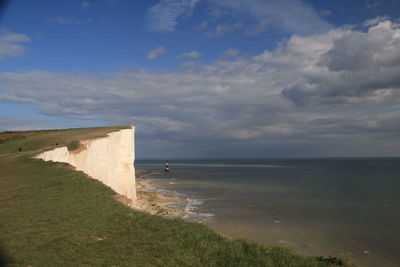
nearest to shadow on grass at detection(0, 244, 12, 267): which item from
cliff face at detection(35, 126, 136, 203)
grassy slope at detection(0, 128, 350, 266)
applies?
grassy slope at detection(0, 128, 350, 266)

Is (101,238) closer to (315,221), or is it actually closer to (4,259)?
(4,259)

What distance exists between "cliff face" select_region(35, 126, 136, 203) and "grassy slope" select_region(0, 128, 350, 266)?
892 cm

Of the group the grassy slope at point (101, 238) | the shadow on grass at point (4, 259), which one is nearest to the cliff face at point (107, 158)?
the grassy slope at point (101, 238)

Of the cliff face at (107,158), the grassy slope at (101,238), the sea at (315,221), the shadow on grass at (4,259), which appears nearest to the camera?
the shadow on grass at (4,259)

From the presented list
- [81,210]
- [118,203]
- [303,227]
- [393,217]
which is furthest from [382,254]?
[81,210]

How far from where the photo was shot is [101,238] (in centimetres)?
771

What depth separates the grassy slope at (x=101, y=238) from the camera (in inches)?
258

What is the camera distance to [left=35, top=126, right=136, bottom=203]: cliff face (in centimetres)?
2054

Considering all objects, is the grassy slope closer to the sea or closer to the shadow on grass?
the shadow on grass

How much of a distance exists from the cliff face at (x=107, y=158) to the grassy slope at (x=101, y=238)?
892 cm

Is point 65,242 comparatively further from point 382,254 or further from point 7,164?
point 382,254

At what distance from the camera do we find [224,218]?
26.9m

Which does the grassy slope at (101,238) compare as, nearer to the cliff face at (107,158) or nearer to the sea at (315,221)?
the sea at (315,221)

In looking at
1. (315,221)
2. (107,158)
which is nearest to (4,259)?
(107,158)
